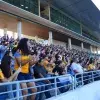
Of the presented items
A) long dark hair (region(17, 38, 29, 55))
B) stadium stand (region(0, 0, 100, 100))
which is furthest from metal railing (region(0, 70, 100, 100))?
long dark hair (region(17, 38, 29, 55))

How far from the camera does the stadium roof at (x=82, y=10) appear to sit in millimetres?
27345

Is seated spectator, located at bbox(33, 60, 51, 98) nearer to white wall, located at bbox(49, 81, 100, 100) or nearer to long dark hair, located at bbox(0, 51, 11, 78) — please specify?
white wall, located at bbox(49, 81, 100, 100)

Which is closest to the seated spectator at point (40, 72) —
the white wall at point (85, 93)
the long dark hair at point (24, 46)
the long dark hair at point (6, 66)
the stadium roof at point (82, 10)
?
the white wall at point (85, 93)

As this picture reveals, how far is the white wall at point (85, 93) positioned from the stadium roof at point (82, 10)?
56.5ft

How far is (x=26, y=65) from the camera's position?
201 inches

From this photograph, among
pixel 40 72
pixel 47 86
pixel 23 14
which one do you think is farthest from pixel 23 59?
pixel 23 14

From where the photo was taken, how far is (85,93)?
8.76m

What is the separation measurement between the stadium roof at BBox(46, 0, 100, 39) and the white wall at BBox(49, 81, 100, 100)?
17.2m

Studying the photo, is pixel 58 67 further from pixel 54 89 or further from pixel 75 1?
pixel 75 1

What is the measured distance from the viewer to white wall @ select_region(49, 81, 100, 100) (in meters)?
6.71

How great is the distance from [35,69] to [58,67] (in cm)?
186

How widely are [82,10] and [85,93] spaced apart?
23228 millimetres

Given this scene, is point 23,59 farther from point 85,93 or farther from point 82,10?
point 82,10

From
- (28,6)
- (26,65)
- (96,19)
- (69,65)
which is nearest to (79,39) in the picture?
(96,19)
